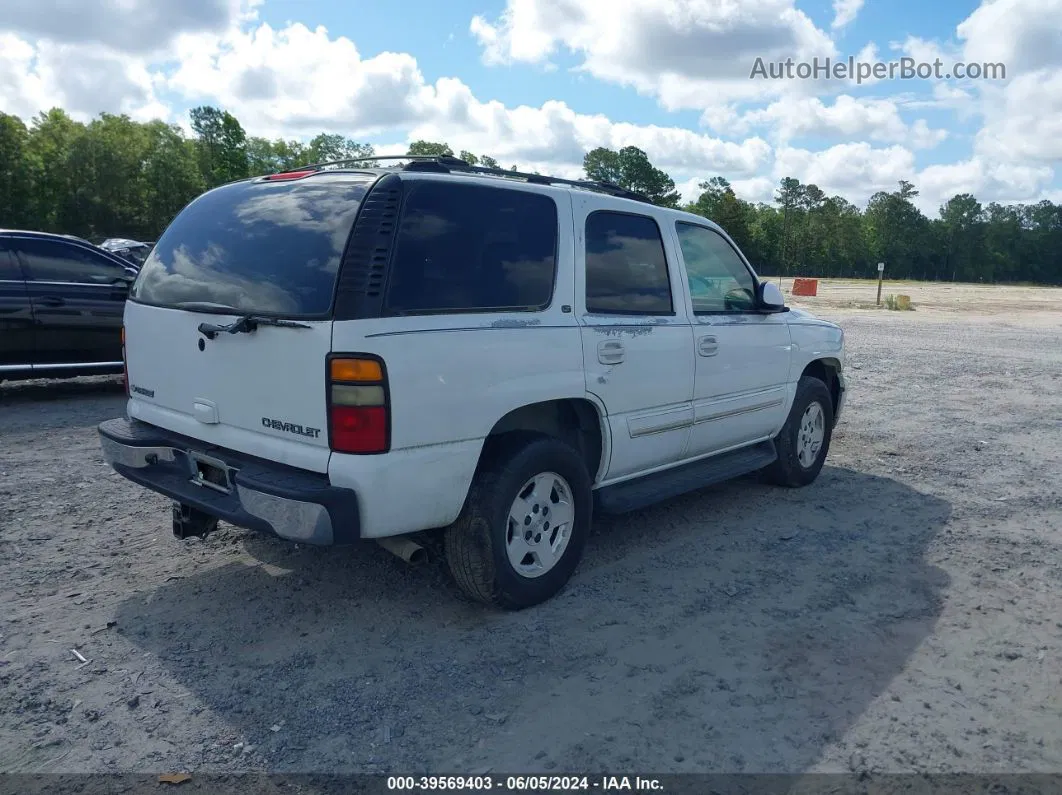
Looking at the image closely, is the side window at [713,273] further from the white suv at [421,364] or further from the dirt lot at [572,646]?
→ the dirt lot at [572,646]

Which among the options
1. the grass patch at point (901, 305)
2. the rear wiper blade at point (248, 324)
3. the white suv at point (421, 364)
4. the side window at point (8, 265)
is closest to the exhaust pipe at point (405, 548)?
the white suv at point (421, 364)

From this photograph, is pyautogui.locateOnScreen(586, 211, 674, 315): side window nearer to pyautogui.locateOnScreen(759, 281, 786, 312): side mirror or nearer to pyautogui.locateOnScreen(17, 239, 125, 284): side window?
pyautogui.locateOnScreen(759, 281, 786, 312): side mirror

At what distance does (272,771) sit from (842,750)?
202 cm

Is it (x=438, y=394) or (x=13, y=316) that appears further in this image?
(x=13, y=316)

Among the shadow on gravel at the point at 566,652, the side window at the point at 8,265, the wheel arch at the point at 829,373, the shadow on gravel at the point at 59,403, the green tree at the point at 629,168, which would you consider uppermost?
the green tree at the point at 629,168

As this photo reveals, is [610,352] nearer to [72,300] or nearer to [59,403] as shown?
[72,300]

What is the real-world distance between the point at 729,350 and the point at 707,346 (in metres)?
0.28

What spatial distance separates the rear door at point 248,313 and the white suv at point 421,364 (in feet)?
0.04

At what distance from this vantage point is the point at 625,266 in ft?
14.9

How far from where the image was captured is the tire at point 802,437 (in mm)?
6000

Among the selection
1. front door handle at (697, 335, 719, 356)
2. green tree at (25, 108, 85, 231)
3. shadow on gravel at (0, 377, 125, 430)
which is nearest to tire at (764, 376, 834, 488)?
front door handle at (697, 335, 719, 356)

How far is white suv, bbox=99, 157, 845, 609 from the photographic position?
128 inches

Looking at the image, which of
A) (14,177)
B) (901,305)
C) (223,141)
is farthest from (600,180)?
(223,141)

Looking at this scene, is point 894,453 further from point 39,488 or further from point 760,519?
point 39,488
